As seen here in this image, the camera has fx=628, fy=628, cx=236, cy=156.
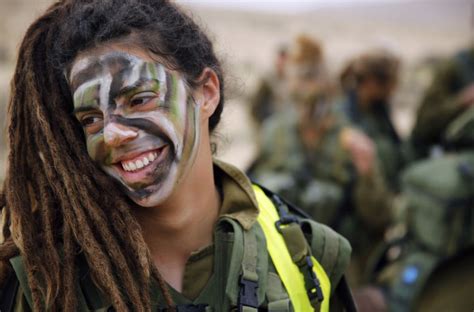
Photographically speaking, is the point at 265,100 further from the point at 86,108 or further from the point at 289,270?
the point at 86,108

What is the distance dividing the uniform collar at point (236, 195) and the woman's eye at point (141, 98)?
0.53 metres

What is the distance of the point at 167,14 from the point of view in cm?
213

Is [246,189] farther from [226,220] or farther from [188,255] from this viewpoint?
[188,255]

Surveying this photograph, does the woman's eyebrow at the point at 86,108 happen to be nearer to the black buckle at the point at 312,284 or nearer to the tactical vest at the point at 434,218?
the black buckle at the point at 312,284

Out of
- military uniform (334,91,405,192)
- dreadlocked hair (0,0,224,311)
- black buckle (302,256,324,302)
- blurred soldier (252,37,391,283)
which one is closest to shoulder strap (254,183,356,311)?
black buckle (302,256,324,302)

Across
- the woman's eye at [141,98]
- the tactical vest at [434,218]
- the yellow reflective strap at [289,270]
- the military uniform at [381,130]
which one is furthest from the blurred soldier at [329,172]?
the woman's eye at [141,98]

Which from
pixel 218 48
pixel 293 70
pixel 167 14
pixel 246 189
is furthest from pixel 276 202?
pixel 293 70

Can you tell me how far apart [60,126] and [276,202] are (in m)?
0.93

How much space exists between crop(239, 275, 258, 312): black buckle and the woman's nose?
1.94 feet

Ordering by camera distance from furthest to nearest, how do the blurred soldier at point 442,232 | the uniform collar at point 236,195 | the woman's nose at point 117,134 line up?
the blurred soldier at point 442,232 < the uniform collar at point 236,195 < the woman's nose at point 117,134

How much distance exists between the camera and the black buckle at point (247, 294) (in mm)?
2016

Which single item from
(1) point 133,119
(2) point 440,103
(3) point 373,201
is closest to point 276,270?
(1) point 133,119

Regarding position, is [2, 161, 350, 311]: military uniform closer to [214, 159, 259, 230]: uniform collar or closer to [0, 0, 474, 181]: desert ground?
[214, 159, 259, 230]: uniform collar

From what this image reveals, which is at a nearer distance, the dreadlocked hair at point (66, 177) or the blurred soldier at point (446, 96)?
the dreadlocked hair at point (66, 177)
